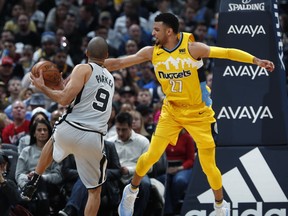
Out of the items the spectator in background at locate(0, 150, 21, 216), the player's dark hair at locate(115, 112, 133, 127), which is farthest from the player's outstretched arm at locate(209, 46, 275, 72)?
the spectator in background at locate(0, 150, 21, 216)

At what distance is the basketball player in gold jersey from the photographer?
9188 millimetres

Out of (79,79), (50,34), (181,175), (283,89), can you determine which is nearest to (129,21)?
(50,34)

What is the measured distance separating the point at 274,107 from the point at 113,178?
2199 mm

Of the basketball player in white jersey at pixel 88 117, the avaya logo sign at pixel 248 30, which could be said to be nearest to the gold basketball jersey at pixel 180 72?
the basketball player in white jersey at pixel 88 117

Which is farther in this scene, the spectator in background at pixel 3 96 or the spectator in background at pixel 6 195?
the spectator in background at pixel 3 96

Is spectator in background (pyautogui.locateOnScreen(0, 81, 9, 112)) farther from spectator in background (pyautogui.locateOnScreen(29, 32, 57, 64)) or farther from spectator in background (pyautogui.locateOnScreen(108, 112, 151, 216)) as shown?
spectator in background (pyautogui.locateOnScreen(108, 112, 151, 216))

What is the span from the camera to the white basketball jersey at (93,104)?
870cm

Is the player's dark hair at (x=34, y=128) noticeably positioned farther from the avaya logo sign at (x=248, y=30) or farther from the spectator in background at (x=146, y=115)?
the avaya logo sign at (x=248, y=30)

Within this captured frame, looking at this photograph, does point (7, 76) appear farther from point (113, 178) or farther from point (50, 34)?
point (113, 178)

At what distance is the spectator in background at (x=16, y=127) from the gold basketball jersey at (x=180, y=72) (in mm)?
3788

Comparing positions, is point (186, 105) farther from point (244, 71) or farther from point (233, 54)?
point (244, 71)

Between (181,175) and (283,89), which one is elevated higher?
(283,89)

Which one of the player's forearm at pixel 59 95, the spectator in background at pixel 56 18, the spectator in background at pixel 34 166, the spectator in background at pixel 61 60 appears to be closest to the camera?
the player's forearm at pixel 59 95

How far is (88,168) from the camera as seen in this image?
350 inches
